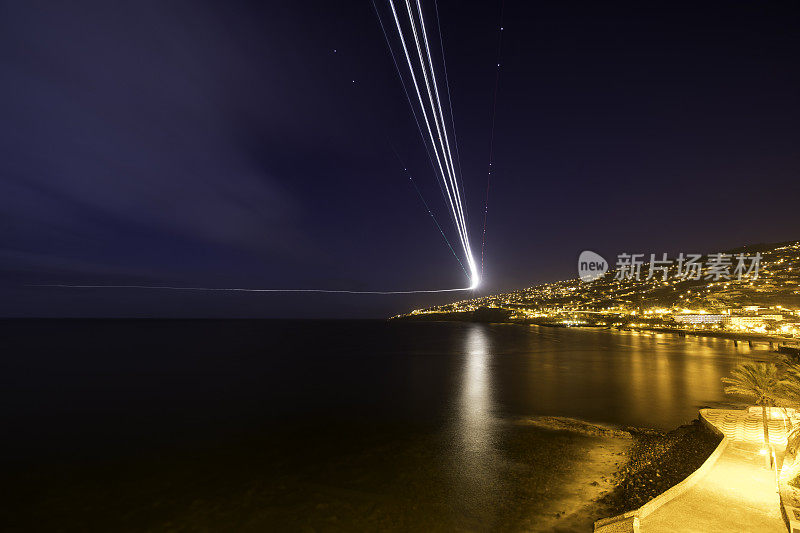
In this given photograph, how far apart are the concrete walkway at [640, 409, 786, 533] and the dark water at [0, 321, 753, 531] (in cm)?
410

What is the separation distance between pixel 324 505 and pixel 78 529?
Answer: 293 inches

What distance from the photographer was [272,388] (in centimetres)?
3831

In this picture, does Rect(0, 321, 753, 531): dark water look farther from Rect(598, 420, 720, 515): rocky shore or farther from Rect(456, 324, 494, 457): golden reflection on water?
Rect(598, 420, 720, 515): rocky shore

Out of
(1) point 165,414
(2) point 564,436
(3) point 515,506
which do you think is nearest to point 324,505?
(3) point 515,506

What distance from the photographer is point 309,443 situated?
21266mm

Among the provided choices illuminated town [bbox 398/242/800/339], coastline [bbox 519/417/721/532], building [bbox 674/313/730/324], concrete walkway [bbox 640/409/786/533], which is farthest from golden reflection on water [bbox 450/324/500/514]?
building [bbox 674/313/730/324]

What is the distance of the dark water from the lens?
13.4 metres

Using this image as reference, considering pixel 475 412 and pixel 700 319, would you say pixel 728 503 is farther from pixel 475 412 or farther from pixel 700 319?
pixel 700 319

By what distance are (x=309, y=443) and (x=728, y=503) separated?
17.3 m

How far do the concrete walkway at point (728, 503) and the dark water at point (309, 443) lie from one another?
4099mm

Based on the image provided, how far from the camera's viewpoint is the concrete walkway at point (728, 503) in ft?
28.0

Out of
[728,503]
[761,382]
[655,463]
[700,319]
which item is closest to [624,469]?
[655,463]

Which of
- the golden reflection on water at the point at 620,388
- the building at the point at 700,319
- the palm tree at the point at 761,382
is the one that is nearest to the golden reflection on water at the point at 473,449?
the golden reflection on water at the point at 620,388

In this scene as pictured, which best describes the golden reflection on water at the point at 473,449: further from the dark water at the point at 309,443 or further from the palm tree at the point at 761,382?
the palm tree at the point at 761,382
